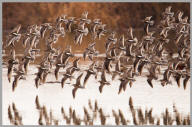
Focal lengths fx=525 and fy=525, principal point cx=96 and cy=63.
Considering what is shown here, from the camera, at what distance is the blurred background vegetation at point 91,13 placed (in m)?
10.6

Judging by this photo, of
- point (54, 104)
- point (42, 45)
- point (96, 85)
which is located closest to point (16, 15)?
point (42, 45)

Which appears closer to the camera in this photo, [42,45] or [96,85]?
[96,85]

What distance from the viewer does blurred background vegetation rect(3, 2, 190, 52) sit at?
1063 cm

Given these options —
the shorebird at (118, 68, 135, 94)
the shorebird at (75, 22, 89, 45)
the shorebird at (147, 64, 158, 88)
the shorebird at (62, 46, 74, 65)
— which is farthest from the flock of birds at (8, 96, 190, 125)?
the shorebird at (75, 22, 89, 45)

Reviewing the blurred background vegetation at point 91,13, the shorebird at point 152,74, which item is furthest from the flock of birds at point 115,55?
the blurred background vegetation at point 91,13

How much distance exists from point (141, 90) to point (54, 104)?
4.08 feet

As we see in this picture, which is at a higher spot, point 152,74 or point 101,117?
point 152,74

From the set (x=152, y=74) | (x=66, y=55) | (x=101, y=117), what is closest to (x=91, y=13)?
(x=66, y=55)

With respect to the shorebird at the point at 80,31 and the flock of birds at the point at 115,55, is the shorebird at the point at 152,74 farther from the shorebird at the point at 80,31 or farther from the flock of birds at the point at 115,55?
the shorebird at the point at 80,31

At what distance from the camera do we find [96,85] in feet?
23.3

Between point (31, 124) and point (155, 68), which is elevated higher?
point (155, 68)

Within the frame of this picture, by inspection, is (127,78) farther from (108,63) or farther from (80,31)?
(80,31)

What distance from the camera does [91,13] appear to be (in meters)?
10.4

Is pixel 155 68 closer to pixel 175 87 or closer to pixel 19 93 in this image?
pixel 175 87
